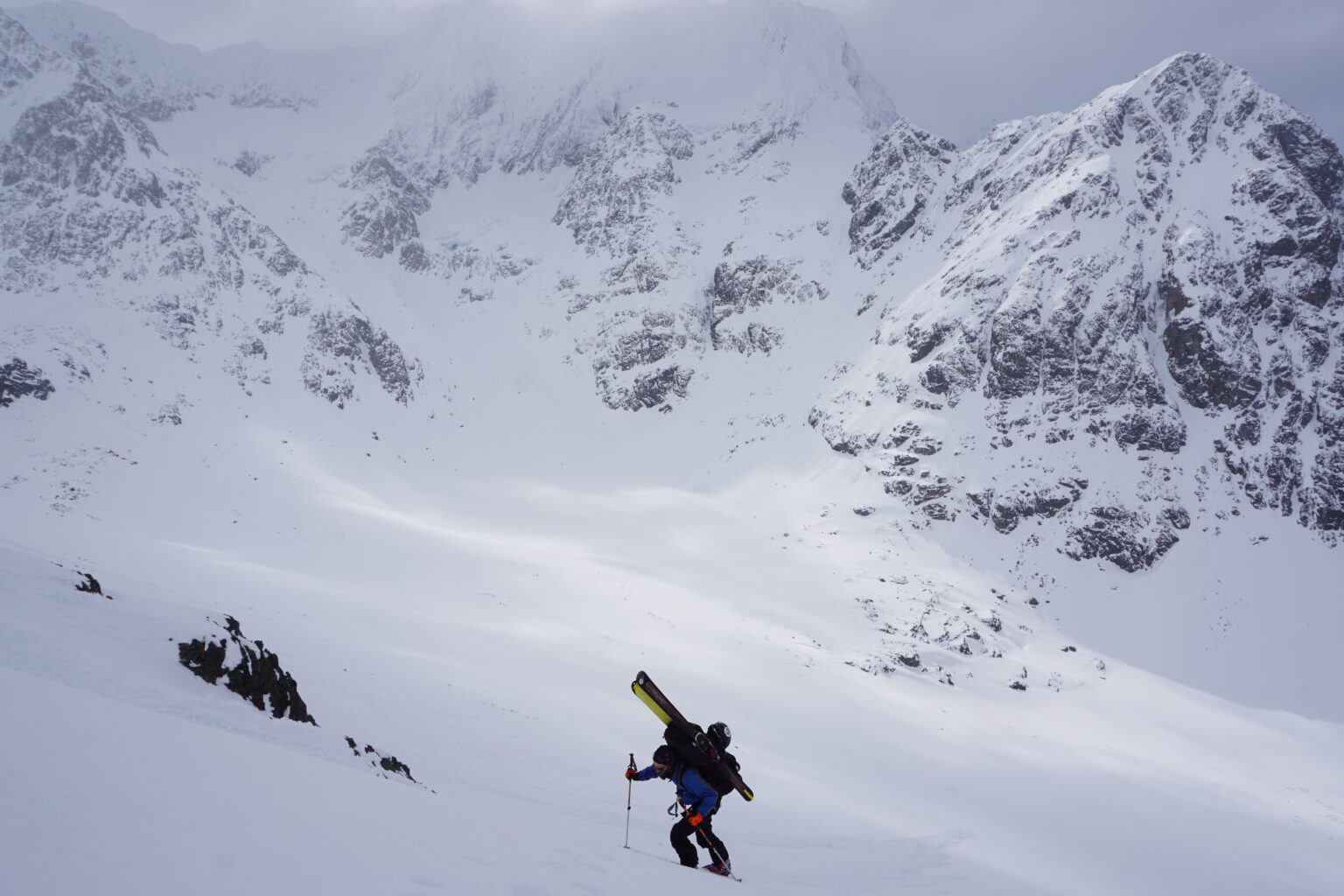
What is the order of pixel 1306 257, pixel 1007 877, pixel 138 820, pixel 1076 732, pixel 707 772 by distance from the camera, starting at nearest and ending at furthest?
1. pixel 138 820
2. pixel 707 772
3. pixel 1007 877
4. pixel 1076 732
5. pixel 1306 257

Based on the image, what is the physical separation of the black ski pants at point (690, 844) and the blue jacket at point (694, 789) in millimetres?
137

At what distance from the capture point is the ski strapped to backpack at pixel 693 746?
806 cm

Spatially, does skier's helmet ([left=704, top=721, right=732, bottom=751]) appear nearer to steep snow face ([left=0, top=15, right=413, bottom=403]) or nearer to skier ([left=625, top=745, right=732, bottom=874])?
skier ([left=625, top=745, right=732, bottom=874])

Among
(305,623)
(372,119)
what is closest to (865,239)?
(305,623)

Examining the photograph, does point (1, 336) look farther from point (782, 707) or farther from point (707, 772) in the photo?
point (707, 772)

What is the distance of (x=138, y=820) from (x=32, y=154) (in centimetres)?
10127

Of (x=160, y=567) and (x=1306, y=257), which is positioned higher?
(x=1306, y=257)

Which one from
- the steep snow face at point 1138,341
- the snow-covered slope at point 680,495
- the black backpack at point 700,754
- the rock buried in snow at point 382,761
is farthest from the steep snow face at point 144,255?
the black backpack at point 700,754

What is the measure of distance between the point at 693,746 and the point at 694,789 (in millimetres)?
575

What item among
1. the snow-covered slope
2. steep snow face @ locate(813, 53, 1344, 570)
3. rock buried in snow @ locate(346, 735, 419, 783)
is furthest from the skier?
steep snow face @ locate(813, 53, 1344, 570)

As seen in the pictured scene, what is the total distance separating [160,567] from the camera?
97.3 ft

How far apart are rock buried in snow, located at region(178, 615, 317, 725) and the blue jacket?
571cm

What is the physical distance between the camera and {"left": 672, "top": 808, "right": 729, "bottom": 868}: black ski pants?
827cm

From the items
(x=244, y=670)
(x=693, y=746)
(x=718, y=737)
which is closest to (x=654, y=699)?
(x=693, y=746)
